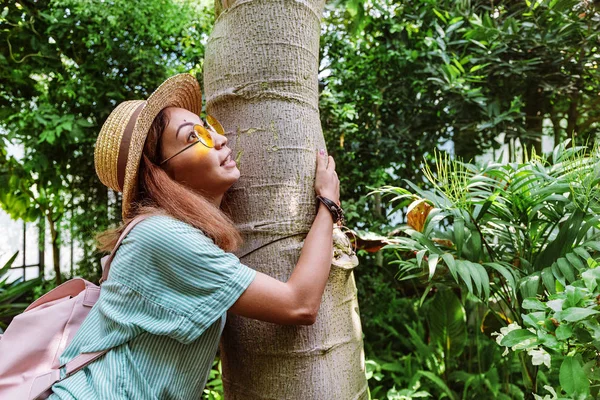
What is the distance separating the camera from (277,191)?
1.39 meters

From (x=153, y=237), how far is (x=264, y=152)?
390mm

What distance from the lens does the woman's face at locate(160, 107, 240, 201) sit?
1.39 meters

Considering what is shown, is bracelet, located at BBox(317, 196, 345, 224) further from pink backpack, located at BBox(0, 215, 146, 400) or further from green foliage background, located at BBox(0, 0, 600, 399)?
green foliage background, located at BBox(0, 0, 600, 399)

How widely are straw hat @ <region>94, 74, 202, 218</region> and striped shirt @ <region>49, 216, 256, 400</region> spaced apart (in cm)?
20

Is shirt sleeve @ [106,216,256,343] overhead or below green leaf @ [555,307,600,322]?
overhead

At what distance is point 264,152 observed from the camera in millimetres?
1410

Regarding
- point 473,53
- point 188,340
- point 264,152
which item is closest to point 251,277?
point 188,340

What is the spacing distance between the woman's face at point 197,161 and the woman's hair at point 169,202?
29 millimetres

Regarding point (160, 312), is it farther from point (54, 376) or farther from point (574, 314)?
point (574, 314)

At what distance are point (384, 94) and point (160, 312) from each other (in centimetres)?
327

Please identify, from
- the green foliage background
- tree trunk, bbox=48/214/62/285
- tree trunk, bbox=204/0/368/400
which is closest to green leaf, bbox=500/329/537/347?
tree trunk, bbox=204/0/368/400

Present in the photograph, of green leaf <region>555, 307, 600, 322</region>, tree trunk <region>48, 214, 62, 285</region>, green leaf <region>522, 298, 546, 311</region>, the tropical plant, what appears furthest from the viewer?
tree trunk <region>48, 214, 62, 285</region>

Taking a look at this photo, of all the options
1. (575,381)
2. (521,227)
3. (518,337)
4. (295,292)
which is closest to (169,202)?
(295,292)

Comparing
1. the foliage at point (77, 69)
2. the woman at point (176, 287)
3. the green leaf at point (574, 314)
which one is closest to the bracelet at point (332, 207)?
the woman at point (176, 287)
